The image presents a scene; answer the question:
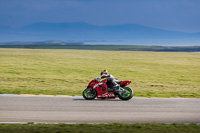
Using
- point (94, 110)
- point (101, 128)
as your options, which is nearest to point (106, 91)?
point (94, 110)

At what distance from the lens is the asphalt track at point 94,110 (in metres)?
11.3

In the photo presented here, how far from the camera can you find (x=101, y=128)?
368 inches

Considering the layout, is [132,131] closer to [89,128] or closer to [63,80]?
[89,128]

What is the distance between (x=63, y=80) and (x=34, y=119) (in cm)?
1450

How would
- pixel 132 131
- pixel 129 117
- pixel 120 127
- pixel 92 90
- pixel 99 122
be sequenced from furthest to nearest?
pixel 92 90
pixel 129 117
pixel 99 122
pixel 120 127
pixel 132 131

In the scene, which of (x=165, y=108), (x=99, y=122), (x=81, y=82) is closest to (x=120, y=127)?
(x=99, y=122)

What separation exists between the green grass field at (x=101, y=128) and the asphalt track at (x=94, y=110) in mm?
1158

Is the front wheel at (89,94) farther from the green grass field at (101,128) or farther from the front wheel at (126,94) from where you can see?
the green grass field at (101,128)

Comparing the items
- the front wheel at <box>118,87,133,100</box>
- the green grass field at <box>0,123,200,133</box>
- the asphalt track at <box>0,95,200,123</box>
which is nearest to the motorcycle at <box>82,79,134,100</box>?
the front wheel at <box>118,87,133,100</box>

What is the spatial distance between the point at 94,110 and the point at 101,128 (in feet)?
11.5

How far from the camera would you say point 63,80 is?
2558 cm

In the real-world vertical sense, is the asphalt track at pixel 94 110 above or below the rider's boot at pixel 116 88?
below

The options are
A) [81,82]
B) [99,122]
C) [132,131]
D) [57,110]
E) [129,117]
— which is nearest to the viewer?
[132,131]

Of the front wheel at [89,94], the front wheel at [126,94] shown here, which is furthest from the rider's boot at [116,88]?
the front wheel at [89,94]
